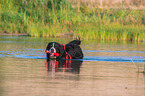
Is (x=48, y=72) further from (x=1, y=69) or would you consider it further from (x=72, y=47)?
(x=72, y=47)

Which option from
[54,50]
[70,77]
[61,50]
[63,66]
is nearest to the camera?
[70,77]

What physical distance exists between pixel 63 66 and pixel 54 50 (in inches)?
62.7

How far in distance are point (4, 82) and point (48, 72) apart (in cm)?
218

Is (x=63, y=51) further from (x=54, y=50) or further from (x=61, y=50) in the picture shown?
(x=54, y=50)

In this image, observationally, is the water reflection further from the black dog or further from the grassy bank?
the grassy bank

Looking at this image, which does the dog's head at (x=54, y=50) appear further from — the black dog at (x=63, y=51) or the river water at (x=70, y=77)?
the river water at (x=70, y=77)

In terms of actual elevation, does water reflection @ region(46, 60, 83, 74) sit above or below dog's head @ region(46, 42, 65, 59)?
below

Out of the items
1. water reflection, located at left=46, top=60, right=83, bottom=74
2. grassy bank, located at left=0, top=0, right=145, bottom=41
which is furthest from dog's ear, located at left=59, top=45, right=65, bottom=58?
grassy bank, located at left=0, top=0, right=145, bottom=41

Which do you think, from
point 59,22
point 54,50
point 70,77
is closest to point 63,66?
point 54,50

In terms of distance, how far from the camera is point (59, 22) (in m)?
33.0

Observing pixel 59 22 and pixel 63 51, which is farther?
pixel 59 22

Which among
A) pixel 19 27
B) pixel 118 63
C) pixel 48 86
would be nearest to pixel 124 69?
pixel 118 63

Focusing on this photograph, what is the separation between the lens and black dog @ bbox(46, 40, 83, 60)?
15.0 m

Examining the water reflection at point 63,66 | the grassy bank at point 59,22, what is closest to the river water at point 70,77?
the water reflection at point 63,66
